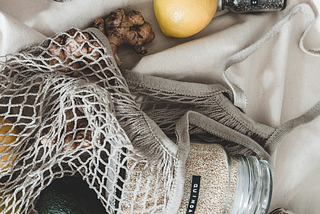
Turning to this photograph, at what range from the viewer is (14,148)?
458 mm

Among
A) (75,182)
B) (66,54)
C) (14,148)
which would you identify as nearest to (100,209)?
(75,182)

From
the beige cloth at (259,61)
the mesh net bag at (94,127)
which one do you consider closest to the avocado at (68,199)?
the mesh net bag at (94,127)

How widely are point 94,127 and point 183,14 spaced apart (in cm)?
29

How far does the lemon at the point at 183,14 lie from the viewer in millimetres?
532

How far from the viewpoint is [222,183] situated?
0.49 metres

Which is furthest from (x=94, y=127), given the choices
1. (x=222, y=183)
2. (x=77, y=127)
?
(x=222, y=183)

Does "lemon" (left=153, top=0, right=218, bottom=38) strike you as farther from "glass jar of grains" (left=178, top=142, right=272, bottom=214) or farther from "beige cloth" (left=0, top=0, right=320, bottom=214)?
"glass jar of grains" (left=178, top=142, right=272, bottom=214)

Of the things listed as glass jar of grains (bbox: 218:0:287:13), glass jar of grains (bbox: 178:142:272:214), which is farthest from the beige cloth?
glass jar of grains (bbox: 178:142:272:214)

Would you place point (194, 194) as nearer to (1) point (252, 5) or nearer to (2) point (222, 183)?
(2) point (222, 183)

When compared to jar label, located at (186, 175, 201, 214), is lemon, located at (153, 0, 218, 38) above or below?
above

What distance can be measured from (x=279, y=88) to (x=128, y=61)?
373 millimetres

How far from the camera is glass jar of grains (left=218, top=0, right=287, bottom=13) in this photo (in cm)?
59

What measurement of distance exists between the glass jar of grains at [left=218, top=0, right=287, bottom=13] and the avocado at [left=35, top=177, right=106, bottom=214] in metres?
0.52

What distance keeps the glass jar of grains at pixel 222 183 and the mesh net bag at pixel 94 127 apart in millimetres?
38
